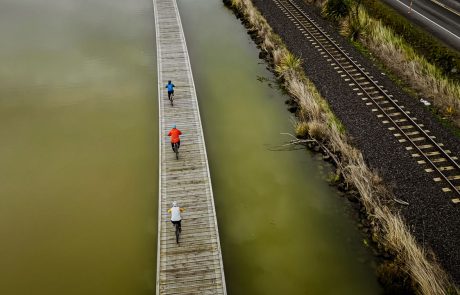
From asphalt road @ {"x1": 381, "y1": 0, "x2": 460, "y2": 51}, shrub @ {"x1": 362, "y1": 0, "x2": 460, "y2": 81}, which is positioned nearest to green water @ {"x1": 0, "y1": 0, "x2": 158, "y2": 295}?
shrub @ {"x1": 362, "y1": 0, "x2": 460, "y2": 81}

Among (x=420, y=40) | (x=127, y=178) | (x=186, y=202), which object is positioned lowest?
(x=127, y=178)

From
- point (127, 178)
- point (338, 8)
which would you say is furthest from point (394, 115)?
point (127, 178)

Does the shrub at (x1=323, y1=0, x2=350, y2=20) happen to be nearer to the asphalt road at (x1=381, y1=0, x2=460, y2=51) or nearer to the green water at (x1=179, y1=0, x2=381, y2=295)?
the asphalt road at (x1=381, y1=0, x2=460, y2=51)

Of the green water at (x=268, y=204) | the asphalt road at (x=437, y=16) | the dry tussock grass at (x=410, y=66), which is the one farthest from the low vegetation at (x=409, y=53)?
the green water at (x=268, y=204)

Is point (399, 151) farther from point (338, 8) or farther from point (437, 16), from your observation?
point (437, 16)

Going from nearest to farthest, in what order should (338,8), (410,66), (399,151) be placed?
(399,151) < (410,66) < (338,8)

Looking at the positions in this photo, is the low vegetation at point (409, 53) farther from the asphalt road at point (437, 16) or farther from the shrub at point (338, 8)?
the asphalt road at point (437, 16)

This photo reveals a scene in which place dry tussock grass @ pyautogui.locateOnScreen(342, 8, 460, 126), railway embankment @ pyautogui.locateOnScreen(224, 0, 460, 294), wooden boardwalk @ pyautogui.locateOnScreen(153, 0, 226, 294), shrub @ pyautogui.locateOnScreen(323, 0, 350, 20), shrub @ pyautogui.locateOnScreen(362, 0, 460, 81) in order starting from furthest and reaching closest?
shrub @ pyautogui.locateOnScreen(323, 0, 350, 20)
shrub @ pyautogui.locateOnScreen(362, 0, 460, 81)
dry tussock grass @ pyautogui.locateOnScreen(342, 8, 460, 126)
railway embankment @ pyautogui.locateOnScreen(224, 0, 460, 294)
wooden boardwalk @ pyautogui.locateOnScreen(153, 0, 226, 294)
